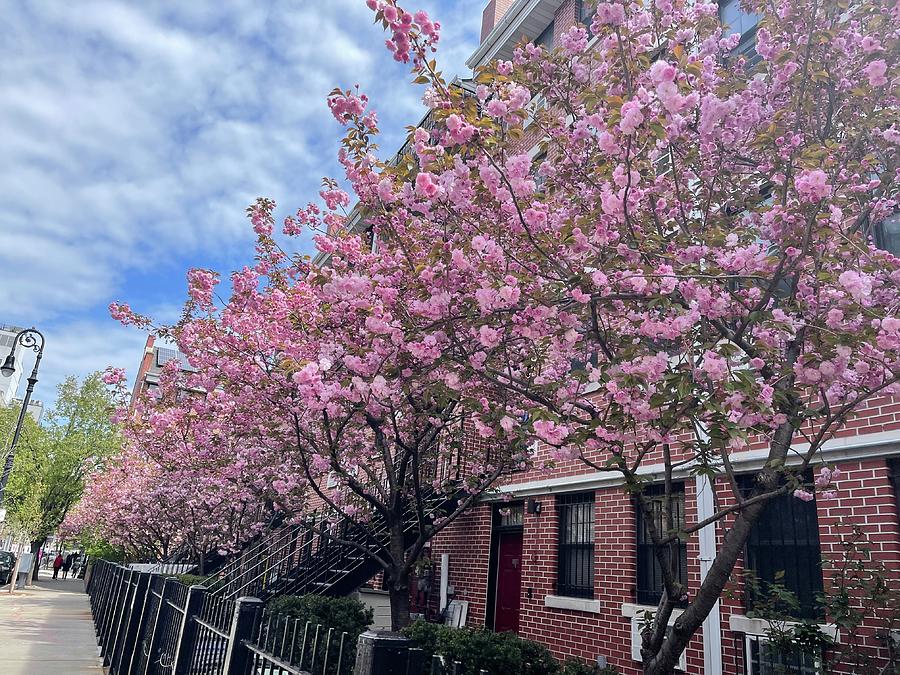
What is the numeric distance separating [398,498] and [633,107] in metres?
6.21

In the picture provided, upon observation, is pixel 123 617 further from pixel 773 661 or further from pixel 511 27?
pixel 511 27

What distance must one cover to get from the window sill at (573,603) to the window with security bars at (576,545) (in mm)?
240

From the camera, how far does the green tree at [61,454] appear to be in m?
36.0

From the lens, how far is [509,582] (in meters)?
12.5

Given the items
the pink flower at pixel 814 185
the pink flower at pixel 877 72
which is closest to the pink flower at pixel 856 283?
the pink flower at pixel 814 185

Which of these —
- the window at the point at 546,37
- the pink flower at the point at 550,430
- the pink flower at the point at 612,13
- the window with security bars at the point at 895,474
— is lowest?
the pink flower at the point at 550,430

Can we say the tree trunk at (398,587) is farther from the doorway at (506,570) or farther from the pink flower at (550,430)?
the pink flower at (550,430)

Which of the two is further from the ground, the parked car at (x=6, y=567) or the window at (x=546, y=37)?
the window at (x=546, y=37)

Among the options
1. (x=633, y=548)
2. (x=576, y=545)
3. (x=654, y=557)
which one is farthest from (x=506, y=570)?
(x=654, y=557)

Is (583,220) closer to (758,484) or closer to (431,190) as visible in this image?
(431,190)

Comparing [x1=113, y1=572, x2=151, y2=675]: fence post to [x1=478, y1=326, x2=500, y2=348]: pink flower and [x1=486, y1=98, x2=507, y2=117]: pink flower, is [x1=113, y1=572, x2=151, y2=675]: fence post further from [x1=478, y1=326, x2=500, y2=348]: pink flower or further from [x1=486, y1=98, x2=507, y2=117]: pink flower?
[x1=486, y1=98, x2=507, y2=117]: pink flower

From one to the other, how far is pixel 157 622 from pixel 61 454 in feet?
120

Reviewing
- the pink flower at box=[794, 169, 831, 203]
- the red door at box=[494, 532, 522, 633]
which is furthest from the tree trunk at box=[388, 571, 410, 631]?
the pink flower at box=[794, 169, 831, 203]

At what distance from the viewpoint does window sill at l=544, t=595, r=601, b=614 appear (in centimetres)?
977
